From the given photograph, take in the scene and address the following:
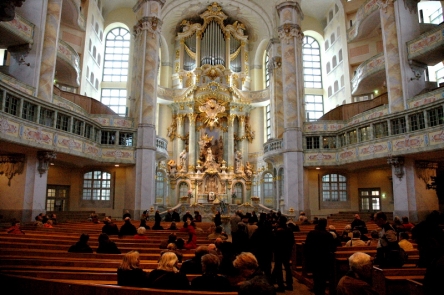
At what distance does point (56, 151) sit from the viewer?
18.1 m

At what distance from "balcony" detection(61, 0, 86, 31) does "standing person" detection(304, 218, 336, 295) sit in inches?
940

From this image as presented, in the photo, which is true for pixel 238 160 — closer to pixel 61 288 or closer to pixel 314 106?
pixel 314 106

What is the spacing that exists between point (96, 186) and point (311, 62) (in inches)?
894

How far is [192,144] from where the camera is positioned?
36.5m

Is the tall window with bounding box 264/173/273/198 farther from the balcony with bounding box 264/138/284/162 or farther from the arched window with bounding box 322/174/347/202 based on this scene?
the arched window with bounding box 322/174/347/202

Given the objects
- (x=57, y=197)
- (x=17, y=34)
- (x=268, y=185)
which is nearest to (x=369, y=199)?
(x=268, y=185)

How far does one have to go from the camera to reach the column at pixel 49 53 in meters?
18.6

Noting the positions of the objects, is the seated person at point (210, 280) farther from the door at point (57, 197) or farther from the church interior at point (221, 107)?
the door at point (57, 197)

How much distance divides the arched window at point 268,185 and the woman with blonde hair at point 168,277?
30734 millimetres

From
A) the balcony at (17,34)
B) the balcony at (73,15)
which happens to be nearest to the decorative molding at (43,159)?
the balcony at (17,34)

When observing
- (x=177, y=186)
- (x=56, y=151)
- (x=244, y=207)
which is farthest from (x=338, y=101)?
(x=56, y=151)

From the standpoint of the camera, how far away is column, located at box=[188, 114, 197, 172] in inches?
1409

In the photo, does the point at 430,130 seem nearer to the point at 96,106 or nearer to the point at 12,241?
the point at 12,241

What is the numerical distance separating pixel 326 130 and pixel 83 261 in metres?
22.2
